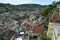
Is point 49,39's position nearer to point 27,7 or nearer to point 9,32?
point 9,32

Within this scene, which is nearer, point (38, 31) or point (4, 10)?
point (38, 31)

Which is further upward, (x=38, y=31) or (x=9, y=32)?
(x=38, y=31)

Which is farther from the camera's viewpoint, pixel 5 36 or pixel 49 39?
pixel 5 36

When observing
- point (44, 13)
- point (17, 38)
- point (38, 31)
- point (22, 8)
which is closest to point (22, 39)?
point (17, 38)

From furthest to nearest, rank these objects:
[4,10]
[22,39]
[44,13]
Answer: [4,10] → [44,13] → [22,39]

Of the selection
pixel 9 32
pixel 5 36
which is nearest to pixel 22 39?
pixel 5 36

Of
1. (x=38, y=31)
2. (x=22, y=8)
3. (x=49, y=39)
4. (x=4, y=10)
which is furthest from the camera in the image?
(x=22, y=8)

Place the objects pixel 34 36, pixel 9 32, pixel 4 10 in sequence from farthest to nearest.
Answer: pixel 4 10 < pixel 9 32 < pixel 34 36

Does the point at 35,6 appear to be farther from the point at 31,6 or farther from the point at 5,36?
the point at 5,36

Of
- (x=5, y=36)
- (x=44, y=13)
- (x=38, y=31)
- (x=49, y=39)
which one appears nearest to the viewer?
(x=49, y=39)
